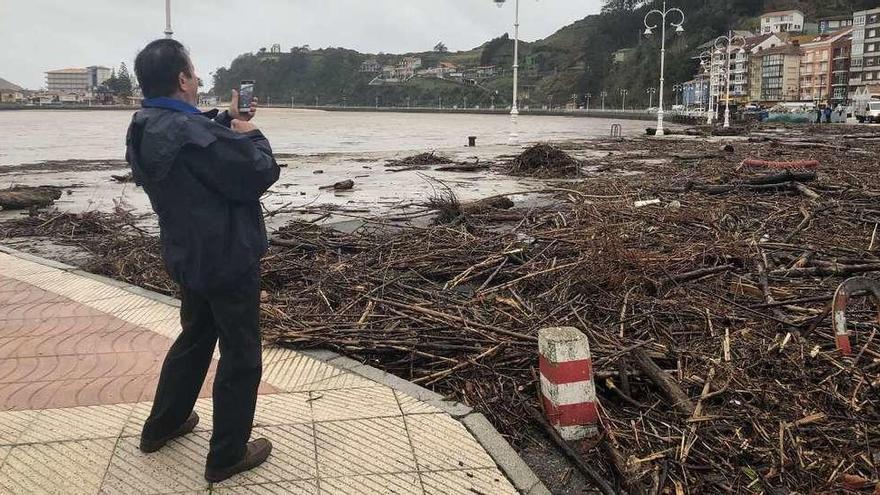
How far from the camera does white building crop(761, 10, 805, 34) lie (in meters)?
133

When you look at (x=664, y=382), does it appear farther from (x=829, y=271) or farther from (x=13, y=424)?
(x=13, y=424)

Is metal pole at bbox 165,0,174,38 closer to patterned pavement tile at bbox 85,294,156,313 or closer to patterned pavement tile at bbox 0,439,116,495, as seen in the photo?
patterned pavement tile at bbox 85,294,156,313

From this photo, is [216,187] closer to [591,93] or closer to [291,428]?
[291,428]

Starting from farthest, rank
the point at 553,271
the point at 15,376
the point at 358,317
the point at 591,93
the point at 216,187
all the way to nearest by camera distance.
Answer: the point at 591,93
the point at 553,271
the point at 358,317
the point at 15,376
the point at 216,187

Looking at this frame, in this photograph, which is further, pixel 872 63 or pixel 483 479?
pixel 872 63

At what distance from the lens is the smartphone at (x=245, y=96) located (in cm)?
307

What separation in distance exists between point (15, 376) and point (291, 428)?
6.80 ft

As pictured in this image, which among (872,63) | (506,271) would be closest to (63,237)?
(506,271)

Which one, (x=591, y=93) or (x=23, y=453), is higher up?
(x=591, y=93)

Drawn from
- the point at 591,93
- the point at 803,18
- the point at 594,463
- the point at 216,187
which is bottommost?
the point at 594,463

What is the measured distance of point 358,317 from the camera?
5656 mm

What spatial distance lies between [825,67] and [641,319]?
405 ft

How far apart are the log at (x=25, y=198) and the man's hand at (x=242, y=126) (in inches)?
450

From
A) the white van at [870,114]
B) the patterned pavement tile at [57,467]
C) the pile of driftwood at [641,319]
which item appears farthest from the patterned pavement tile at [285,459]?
the white van at [870,114]
